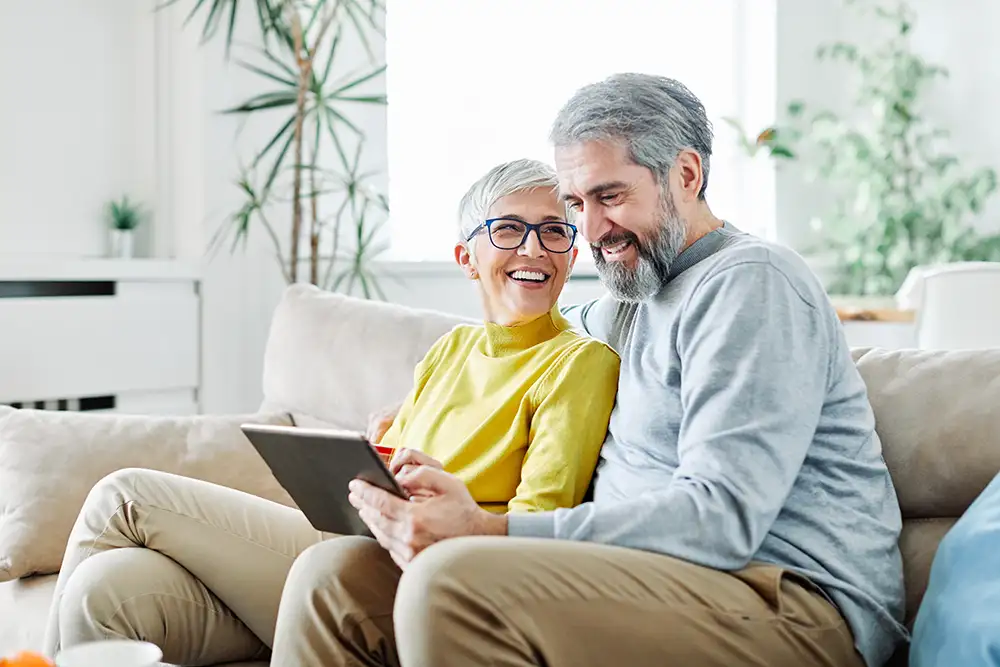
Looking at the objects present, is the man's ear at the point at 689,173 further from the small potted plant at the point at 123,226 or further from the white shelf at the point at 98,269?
the small potted plant at the point at 123,226

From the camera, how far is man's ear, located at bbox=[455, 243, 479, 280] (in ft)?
6.42

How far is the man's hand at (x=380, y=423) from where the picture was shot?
2087 mm

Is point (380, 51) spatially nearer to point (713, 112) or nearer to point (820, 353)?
point (713, 112)

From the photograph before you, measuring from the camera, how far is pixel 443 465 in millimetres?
1762

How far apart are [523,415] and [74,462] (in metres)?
0.97

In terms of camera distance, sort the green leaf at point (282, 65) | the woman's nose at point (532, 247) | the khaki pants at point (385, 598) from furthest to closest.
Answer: the green leaf at point (282, 65) → the woman's nose at point (532, 247) → the khaki pants at point (385, 598)

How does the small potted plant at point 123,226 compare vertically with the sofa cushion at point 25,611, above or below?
above

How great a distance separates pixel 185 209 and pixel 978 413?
103 inches

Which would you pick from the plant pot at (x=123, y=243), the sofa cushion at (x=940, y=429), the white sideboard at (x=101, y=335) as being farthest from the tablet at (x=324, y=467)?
the plant pot at (x=123, y=243)

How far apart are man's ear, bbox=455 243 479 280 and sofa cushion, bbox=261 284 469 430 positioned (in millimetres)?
319

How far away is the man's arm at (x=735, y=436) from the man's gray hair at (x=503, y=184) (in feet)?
1.48

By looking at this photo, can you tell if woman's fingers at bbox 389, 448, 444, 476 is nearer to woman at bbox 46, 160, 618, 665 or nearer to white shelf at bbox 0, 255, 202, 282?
woman at bbox 46, 160, 618, 665

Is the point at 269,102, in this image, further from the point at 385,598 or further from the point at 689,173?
the point at 385,598

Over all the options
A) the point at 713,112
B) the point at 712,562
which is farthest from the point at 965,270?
the point at 713,112
